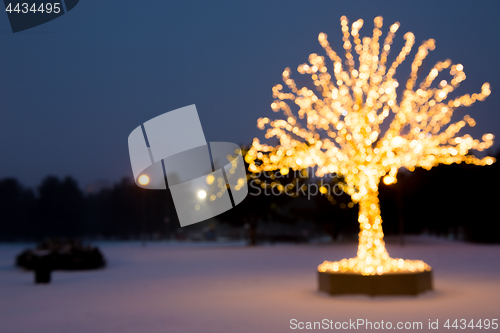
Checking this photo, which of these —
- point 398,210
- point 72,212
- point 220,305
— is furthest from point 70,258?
point 72,212

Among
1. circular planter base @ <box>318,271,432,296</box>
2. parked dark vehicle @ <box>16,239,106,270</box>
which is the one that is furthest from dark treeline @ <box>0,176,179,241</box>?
circular planter base @ <box>318,271,432,296</box>

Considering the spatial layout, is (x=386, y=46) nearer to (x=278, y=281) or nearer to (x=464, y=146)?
(x=464, y=146)

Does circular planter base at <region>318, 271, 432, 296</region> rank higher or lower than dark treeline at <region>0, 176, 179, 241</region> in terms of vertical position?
higher

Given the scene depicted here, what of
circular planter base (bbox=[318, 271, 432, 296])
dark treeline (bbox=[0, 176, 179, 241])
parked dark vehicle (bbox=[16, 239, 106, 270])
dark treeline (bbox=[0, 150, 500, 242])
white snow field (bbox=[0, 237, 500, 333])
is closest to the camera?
white snow field (bbox=[0, 237, 500, 333])

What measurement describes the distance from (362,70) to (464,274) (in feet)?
23.8

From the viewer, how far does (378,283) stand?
9.65m

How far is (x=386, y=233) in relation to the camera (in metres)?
53.3

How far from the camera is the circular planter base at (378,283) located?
9.63 metres

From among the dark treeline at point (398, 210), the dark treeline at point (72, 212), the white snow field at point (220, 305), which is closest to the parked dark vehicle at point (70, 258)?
the white snow field at point (220, 305)

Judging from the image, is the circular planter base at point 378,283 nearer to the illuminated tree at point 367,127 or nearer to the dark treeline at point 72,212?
Result: the illuminated tree at point 367,127

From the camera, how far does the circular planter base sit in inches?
379

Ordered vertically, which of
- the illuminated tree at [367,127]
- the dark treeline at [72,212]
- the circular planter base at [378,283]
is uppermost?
the illuminated tree at [367,127]

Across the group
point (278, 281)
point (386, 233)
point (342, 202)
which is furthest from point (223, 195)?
point (278, 281)

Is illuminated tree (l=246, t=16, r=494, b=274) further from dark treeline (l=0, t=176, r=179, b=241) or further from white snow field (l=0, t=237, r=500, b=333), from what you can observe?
dark treeline (l=0, t=176, r=179, b=241)
